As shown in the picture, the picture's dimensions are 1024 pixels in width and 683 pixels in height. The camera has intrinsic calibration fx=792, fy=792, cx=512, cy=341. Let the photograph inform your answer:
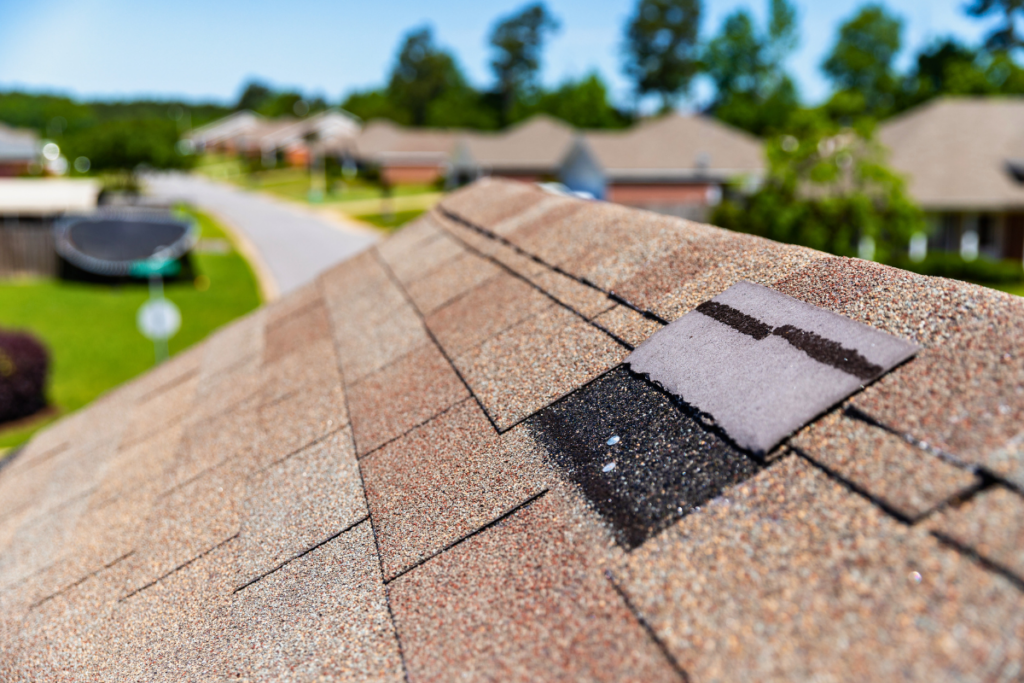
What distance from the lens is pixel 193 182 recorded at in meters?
83.6

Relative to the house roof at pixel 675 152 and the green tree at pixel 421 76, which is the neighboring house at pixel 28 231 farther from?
the green tree at pixel 421 76

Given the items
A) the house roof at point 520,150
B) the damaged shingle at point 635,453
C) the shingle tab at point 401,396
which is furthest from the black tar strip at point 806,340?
the house roof at point 520,150

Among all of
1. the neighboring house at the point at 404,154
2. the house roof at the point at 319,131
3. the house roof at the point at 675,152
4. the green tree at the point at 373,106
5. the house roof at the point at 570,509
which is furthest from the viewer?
the green tree at the point at 373,106

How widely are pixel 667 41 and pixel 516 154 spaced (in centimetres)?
4390

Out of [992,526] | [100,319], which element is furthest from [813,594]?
[100,319]

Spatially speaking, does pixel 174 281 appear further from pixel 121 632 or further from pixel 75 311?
pixel 121 632

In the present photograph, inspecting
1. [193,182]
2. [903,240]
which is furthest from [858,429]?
[193,182]

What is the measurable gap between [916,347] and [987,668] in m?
1.12

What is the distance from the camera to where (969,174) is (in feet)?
104

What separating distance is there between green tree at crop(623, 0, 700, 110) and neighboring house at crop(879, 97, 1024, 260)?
61.5 m

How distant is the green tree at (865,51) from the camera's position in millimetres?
82000

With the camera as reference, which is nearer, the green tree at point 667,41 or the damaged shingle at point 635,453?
the damaged shingle at point 635,453

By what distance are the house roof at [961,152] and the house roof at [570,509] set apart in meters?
29.8

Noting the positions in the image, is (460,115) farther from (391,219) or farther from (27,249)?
(27,249)
